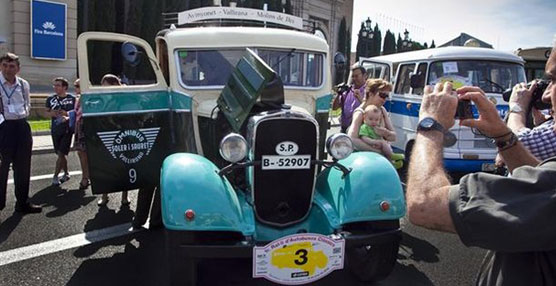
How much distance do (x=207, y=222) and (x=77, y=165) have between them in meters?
6.22

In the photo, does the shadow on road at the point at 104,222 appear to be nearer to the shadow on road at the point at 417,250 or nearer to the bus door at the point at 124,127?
the bus door at the point at 124,127

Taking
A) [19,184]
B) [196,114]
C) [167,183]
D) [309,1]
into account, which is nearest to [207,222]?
[167,183]

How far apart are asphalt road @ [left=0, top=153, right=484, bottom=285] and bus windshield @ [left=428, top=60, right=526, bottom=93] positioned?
10.6 ft

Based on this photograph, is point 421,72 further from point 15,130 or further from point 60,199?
point 15,130

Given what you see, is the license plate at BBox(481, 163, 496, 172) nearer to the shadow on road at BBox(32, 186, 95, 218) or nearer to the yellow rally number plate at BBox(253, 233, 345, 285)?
the yellow rally number plate at BBox(253, 233, 345, 285)

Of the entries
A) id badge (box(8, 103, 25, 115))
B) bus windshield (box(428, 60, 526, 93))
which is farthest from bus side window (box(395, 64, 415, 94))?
id badge (box(8, 103, 25, 115))

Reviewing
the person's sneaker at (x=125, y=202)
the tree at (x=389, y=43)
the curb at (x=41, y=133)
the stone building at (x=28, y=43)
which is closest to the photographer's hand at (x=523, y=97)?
the person's sneaker at (x=125, y=202)

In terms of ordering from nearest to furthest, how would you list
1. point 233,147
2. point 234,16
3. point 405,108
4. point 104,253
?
1. point 233,147
2. point 104,253
3. point 234,16
4. point 405,108

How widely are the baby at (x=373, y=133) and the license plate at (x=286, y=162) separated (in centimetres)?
151

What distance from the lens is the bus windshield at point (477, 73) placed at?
7.52 meters

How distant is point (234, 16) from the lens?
219 inches

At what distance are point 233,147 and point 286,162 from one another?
41 centimetres

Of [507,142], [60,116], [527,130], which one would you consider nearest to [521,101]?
[527,130]

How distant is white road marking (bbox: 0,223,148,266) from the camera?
13.6ft
